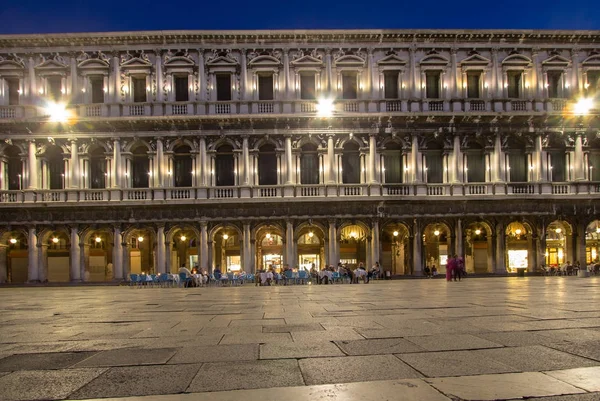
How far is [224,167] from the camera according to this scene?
34.0 meters

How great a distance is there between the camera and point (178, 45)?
3372 cm

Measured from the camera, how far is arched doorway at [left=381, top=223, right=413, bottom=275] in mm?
34312

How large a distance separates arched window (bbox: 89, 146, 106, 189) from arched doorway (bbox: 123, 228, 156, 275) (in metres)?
3.74

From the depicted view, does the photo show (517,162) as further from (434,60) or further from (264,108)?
(264,108)

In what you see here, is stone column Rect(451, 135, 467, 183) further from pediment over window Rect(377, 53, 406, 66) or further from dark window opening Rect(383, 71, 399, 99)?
pediment over window Rect(377, 53, 406, 66)

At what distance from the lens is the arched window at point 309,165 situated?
3388 cm

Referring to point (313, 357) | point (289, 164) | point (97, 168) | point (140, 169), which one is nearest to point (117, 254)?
point (140, 169)

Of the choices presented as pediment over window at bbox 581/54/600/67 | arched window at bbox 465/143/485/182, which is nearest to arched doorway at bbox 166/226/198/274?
arched window at bbox 465/143/485/182

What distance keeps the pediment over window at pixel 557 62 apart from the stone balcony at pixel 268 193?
24.5 feet

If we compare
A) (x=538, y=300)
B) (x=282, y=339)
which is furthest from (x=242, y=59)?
(x=282, y=339)

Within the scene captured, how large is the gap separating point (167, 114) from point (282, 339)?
27.5m

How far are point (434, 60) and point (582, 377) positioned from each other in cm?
3105

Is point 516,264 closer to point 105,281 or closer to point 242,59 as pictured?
point 242,59

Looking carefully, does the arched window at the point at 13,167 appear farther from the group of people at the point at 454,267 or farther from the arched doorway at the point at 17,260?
the group of people at the point at 454,267
